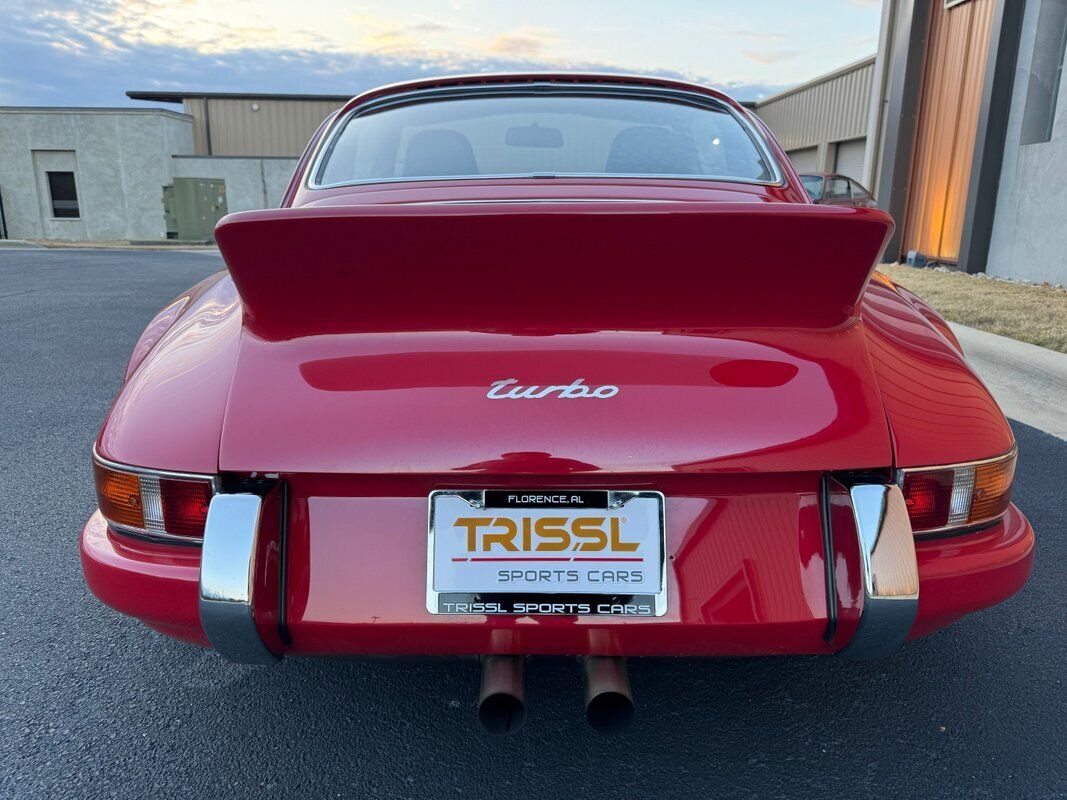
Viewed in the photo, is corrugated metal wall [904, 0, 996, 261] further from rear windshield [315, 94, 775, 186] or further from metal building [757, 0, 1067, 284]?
rear windshield [315, 94, 775, 186]

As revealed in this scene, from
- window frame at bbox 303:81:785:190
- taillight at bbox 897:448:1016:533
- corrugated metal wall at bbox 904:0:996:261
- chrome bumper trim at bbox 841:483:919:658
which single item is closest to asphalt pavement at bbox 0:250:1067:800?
chrome bumper trim at bbox 841:483:919:658

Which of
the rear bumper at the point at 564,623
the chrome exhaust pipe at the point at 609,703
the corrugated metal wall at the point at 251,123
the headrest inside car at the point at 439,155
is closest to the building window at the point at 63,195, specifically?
the corrugated metal wall at the point at 251,123

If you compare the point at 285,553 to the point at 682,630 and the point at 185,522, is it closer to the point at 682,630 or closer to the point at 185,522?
the point at 185,522

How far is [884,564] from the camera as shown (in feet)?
4.34

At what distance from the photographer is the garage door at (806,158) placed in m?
23.7

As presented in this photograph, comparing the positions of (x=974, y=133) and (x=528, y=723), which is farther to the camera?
(x=974, y=133)

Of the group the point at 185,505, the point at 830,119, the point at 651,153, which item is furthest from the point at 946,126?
the point at 185,505

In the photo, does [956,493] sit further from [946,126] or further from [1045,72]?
[946,126]

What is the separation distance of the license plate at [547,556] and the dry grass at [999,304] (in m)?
5.97

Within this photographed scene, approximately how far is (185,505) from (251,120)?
3106 centimetres

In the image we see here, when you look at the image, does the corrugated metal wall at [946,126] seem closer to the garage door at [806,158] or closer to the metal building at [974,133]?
the metal building at [974,133]

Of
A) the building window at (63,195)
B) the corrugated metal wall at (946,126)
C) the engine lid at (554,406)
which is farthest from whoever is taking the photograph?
the building window at (63,195)

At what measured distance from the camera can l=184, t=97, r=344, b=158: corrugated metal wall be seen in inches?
1125

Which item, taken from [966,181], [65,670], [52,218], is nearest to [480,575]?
[65,670]
